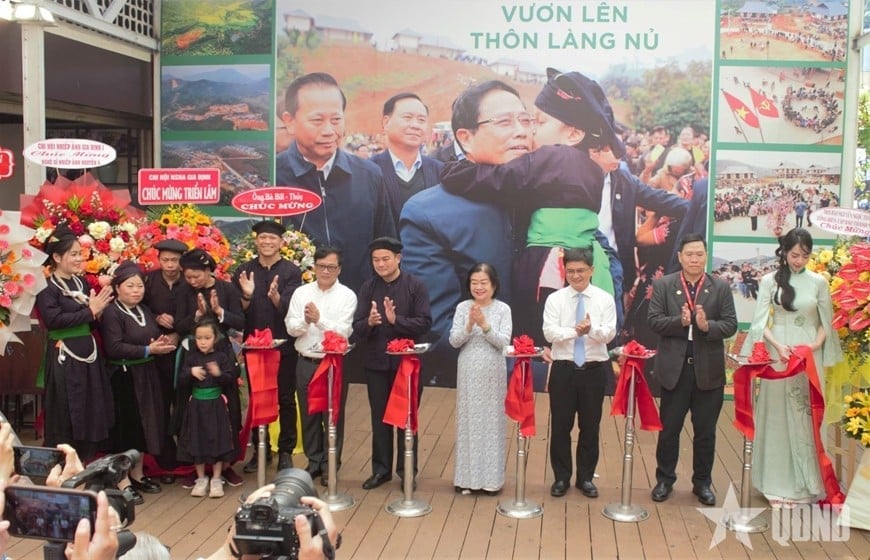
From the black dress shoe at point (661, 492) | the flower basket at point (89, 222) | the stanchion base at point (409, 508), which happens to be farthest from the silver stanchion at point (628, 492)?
the flower basket at point (89, 222)

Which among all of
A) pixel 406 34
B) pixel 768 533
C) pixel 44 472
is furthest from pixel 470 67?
pixel 44 472

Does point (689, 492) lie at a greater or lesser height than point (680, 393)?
lesser

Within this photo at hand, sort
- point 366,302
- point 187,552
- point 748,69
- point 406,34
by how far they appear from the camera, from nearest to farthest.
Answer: point 187,552, point 366,302, point 748,69, point 406,34

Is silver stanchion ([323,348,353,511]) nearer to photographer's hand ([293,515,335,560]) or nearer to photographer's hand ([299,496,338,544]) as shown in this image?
photographer's hand ([299,496,338,544])

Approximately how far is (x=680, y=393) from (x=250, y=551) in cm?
347

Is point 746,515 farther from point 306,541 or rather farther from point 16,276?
point 16,276

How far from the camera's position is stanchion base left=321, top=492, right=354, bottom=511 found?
4.64 m

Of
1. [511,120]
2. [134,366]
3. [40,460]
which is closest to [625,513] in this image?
[134,366]

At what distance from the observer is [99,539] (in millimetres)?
1611

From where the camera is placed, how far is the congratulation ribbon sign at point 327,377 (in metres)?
4.65

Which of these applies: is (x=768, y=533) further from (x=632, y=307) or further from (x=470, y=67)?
(x=470, y=67)

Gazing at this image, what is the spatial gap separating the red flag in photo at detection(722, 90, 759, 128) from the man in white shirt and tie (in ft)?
10.4

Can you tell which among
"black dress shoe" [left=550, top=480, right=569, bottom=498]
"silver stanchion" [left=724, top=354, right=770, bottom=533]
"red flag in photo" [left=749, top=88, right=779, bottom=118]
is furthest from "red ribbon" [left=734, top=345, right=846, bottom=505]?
"red flag in photo" [left=749, top=88, right=779, bottom=118]

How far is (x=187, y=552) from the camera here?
13.1 ft
